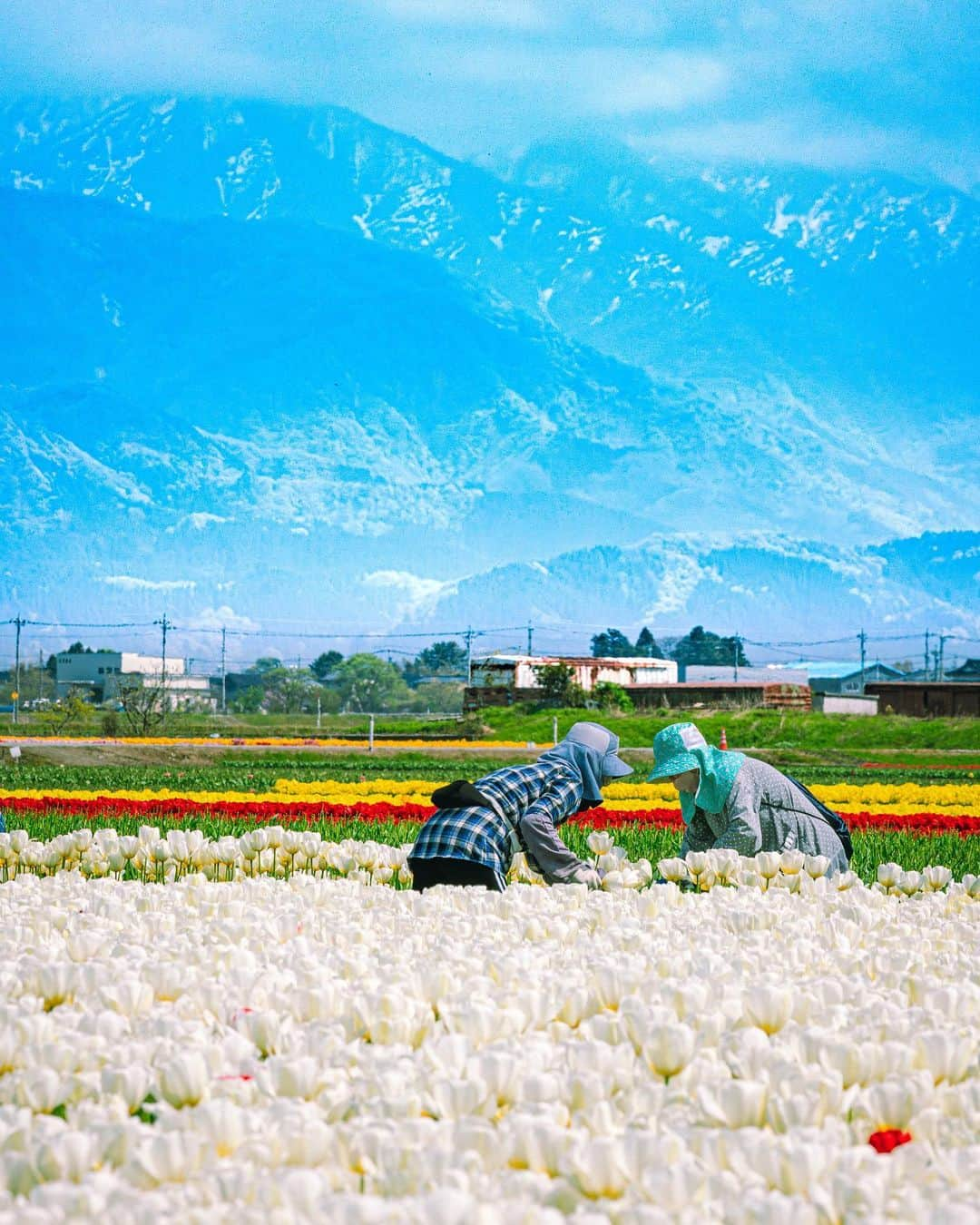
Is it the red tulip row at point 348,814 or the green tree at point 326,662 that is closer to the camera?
the red tulip row at point 348,814

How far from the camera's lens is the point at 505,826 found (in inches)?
278

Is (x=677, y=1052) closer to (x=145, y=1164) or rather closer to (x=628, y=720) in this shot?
(x=145, y=1164)

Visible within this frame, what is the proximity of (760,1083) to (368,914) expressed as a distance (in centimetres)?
233

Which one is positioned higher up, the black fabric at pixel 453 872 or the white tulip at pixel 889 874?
the white tulip at pixel 889 874

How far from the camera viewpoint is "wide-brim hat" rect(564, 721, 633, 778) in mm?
7527

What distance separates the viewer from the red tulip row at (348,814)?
42.0ft

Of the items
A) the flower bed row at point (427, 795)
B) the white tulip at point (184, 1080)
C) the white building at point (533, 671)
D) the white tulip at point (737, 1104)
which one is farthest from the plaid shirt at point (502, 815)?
the white building at point (533, 671)

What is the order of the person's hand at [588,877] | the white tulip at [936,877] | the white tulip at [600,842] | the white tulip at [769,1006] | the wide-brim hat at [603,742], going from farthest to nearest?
the wide-brim hat at [603,742] → the white tulip at [600,842] → the person's hand at [588,877] → the white tulip at [936,877] → the white tulip at [769,1006]

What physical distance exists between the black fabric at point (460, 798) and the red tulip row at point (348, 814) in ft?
17.0

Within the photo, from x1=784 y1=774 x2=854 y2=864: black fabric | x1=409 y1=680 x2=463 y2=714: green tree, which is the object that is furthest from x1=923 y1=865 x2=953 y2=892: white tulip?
x1=409 y1=680 x2=463 y2=714: green tree

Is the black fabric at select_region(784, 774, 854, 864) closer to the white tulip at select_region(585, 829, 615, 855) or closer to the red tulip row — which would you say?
the white tulip at select_region(585, 829, 615, 855)

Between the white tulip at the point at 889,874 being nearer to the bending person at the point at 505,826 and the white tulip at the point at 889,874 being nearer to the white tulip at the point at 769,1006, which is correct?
the bending person at the point at 505,826

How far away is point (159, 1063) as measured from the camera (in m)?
2.95

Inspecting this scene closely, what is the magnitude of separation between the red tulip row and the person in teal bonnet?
4.60 metres
